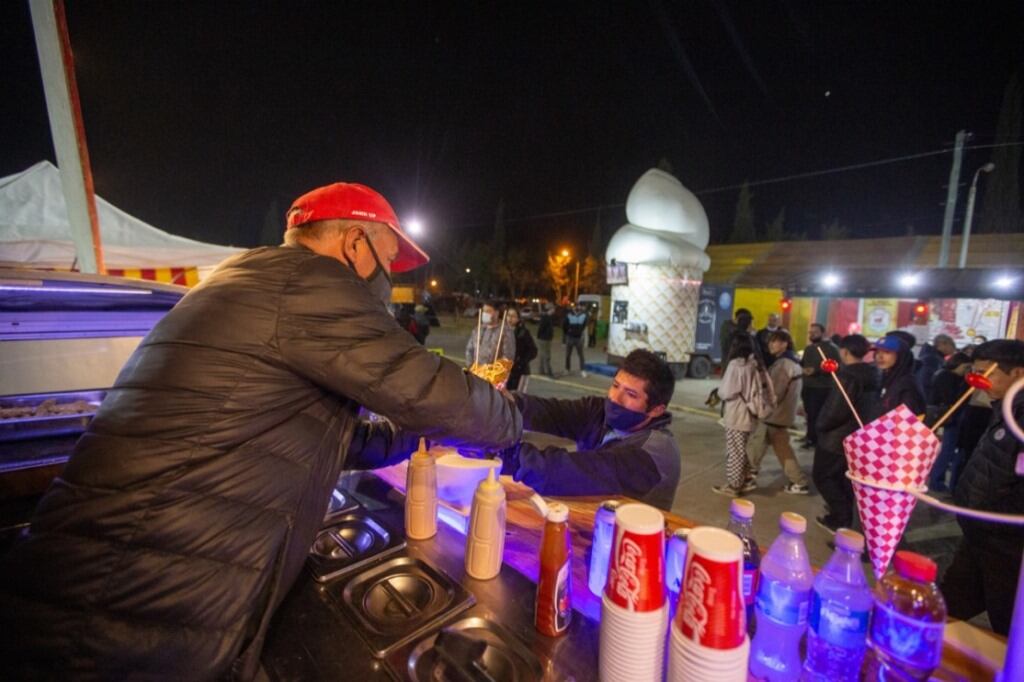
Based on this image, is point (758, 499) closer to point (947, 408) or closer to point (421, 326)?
point (947, 408)

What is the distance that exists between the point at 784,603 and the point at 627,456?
1059mm

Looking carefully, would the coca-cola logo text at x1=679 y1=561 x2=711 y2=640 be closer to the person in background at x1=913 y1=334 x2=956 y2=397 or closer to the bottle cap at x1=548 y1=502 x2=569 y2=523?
the bottle cap at x1=548 y1=502 x2=569 y2=523

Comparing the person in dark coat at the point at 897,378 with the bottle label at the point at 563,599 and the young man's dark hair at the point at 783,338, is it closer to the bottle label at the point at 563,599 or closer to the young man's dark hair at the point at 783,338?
the young man's dark hair at the point at 783,338

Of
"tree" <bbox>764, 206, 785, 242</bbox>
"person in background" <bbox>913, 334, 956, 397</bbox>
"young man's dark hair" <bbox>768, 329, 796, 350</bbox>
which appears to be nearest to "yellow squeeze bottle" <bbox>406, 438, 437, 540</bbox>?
"young man's dark hair" <bbox>768, 329, 796, 350</bbox>

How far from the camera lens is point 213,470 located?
3.70 ft

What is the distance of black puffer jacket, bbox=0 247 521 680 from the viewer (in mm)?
1046

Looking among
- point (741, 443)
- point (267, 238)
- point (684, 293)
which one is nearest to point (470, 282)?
point (267, 238)

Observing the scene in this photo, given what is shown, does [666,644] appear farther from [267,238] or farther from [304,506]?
[267,238]

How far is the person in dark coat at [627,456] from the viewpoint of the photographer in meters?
2.08

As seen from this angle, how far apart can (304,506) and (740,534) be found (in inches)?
49.2

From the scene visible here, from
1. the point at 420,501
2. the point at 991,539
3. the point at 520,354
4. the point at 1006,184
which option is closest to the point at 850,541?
the point at 420,501

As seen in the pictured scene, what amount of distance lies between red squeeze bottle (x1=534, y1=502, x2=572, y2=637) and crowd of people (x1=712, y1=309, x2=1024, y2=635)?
105 cm

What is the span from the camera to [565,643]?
4.18 ft

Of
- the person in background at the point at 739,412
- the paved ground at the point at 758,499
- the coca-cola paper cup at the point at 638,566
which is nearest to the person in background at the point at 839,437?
the paved ground at the point at 758,499
